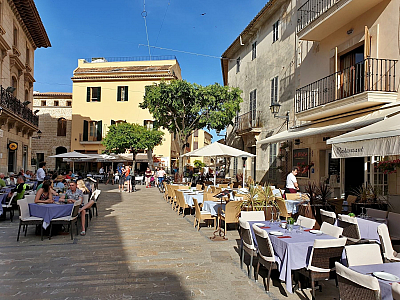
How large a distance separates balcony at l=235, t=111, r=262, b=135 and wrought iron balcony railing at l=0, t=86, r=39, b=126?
1292cm

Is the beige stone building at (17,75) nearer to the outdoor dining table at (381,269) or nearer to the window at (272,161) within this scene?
the window at (272,161)

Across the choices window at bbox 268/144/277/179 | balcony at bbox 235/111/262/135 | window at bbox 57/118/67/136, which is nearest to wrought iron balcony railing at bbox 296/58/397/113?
window at bbox 268/144/277/179

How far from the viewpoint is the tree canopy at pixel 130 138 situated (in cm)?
2584

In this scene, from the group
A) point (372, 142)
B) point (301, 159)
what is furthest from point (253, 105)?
point (372, 142)

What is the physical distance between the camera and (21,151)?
2084 cm

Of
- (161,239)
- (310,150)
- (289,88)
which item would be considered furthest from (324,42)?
(161,239)

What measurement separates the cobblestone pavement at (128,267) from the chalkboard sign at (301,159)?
6801 millimetres

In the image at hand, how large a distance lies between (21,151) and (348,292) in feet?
72.4

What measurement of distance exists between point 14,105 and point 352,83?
54.8ft

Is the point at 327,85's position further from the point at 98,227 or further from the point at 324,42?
the point at 98,227

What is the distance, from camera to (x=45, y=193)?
7.67 meters

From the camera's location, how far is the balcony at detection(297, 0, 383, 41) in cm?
1017

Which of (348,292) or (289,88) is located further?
(289,88)

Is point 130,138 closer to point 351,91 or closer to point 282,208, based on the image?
point 351,91
